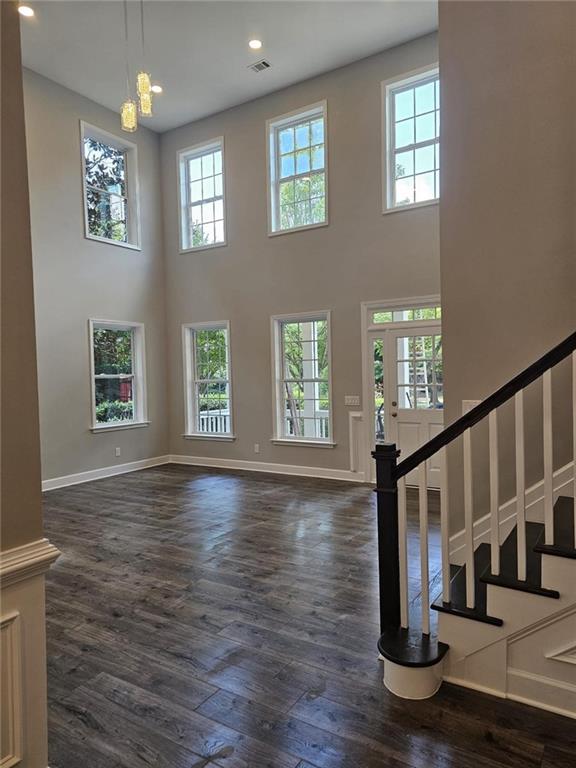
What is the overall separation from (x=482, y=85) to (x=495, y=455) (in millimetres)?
2254

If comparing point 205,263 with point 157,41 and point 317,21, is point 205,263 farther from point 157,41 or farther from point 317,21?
point 317,21

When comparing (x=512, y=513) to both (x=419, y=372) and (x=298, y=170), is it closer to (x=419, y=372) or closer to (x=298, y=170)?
(x=419, y=372)

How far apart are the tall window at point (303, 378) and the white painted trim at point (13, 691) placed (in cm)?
531

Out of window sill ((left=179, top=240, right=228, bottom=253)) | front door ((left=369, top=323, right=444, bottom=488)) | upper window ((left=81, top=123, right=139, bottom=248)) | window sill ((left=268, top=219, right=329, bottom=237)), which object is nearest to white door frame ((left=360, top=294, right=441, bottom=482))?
front door ((left=369, top=323, right=444, bottom=488))

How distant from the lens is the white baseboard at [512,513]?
261cm

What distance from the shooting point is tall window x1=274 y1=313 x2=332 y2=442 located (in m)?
6.69

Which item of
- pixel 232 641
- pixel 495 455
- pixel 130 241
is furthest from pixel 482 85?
pixel 130 241

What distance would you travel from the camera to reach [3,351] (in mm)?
1385

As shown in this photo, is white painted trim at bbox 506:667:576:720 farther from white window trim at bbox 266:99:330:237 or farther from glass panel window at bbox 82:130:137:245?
glass panel window at bbox 82:130:137:245

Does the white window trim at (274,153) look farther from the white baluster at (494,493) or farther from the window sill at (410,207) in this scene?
the white baluster at (494,493)

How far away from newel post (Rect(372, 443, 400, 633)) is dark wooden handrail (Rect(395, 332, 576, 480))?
0.06m

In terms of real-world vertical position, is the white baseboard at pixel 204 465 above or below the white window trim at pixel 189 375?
below

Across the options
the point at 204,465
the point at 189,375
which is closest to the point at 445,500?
the point at 204,465

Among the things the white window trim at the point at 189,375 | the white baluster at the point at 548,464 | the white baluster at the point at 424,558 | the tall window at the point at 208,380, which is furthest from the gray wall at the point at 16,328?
the white window trim at the point at 189,375
